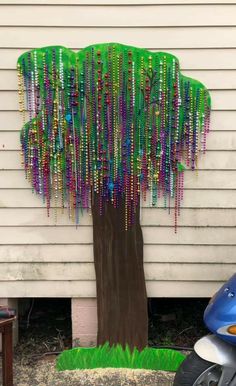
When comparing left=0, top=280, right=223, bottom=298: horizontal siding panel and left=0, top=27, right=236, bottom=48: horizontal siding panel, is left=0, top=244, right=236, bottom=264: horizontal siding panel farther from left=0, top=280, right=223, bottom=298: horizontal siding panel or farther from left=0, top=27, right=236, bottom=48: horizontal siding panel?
left=0, top=27, right=236, bottom=48: horizontal siding panel

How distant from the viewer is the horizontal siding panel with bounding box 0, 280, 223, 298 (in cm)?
363

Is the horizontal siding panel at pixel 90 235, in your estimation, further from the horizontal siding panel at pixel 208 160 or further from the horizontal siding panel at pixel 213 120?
the horizontal siding panel at pixel 213 120

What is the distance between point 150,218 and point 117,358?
1.03 meters

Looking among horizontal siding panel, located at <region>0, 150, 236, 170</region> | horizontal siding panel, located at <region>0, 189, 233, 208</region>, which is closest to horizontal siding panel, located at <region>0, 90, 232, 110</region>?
horizontal siding panel, located at <region>0, 150, 236, 170</region>

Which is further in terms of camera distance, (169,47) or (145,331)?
(145,331)

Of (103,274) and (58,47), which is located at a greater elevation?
(58,47)

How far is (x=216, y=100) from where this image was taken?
3396mm

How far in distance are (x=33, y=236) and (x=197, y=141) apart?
4.37ft

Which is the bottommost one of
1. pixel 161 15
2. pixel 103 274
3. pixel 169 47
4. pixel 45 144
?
pixel 103 274

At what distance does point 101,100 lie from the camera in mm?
3357

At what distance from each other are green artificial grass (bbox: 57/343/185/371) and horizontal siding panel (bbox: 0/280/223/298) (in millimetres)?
394

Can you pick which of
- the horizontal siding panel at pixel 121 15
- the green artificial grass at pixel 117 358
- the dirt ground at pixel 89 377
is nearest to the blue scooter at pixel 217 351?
the dirt ground at pixel 89 377

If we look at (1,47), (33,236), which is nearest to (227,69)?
(1,47)

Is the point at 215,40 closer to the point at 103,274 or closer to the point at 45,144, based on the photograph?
the point at 45,144
